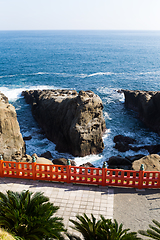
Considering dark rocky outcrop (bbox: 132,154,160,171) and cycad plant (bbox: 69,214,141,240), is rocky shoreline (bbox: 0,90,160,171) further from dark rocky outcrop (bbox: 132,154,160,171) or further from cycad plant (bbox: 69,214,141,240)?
cycad plant (bbox: 69,214,141,240)

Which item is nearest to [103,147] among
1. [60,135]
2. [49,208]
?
[60,135]

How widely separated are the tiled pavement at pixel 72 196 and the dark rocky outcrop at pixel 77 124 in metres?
16.3

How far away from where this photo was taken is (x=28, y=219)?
9836 mm

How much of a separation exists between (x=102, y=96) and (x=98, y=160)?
103 feet

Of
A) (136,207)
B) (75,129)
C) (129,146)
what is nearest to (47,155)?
(75,129)

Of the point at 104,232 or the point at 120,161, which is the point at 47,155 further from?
the point at 104,232

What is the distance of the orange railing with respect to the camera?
15477mm

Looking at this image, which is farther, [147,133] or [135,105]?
[135,105]

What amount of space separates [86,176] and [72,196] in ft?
5.49

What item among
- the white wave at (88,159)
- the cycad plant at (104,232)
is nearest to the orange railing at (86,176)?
the cycad plant at (104,232)

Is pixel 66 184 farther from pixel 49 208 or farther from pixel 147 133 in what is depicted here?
pixel 147 133

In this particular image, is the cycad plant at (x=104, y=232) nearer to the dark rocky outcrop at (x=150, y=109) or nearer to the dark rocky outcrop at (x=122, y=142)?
the dark rocky outcrop at (x=122, y=142)

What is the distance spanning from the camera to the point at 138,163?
2173cm

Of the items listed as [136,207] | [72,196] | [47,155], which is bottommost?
[47,155]
